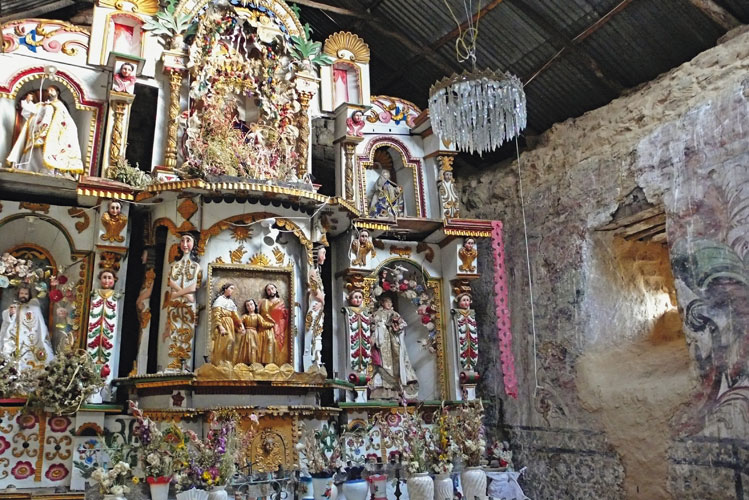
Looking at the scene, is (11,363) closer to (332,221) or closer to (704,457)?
(332,221)

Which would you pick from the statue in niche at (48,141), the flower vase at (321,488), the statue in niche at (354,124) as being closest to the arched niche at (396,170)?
the statue in niche at (354,124)

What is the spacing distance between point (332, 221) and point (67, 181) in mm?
4151

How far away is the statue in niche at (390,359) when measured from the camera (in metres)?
11.5

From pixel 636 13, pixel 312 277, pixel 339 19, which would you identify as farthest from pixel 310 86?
pixel 636 13

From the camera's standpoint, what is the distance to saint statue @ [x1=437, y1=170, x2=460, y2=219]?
40.5 ft

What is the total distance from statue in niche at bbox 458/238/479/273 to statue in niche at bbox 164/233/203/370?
191 inches

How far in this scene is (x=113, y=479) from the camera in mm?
6621

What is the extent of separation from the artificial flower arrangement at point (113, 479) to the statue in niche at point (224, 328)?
109 inches

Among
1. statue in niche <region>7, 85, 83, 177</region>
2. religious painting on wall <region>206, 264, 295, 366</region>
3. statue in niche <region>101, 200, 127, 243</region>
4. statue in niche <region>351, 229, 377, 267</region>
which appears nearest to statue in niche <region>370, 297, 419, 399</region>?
statue in niche <region>351, 229, 377, 267</region>

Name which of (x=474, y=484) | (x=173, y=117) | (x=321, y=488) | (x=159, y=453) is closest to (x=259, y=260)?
(x=173, y=117)

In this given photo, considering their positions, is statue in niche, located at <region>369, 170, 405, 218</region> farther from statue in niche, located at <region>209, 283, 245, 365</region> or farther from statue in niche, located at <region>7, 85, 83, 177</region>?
statue in niche, located at <region>7, 85, 83, 177</region>

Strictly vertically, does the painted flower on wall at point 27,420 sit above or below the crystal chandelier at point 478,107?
below

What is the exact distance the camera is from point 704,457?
8289mm

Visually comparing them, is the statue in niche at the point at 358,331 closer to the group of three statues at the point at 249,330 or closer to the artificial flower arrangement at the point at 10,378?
the group of three statues at the point at 249,330
